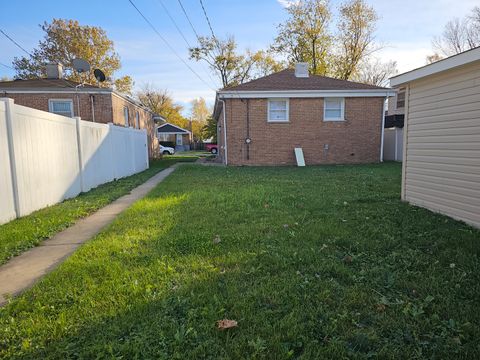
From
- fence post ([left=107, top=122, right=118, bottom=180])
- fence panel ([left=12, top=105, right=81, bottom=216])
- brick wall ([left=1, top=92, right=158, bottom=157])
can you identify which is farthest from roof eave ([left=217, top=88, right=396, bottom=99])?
fence panel ([left=12, top=105, right=81, bottom=216])

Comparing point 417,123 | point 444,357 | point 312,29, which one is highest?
point 312,29

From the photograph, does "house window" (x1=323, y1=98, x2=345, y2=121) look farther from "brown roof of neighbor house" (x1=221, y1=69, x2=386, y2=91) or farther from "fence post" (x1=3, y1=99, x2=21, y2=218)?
"fence post" (x1=3, y1=99, x2=21, y2=218)

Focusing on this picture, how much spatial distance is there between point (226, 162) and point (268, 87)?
4.25 metres

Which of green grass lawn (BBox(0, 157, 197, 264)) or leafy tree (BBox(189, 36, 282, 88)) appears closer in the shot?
green grass lawn (BBox(0, 157, 197, 264))

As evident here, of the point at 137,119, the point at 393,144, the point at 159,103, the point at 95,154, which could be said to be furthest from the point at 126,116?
the point at 159,103

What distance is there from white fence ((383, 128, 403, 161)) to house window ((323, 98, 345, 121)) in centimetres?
376

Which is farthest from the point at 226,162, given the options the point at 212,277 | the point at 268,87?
the point at 212,277

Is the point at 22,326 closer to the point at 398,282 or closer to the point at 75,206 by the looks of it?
the point at 398,282

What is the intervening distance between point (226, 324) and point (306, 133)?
14430mm

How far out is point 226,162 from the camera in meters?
16.1

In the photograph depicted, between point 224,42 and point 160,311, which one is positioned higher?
point 224,42

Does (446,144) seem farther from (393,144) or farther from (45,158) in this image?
(393,144)

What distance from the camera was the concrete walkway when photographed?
3152 millimetres

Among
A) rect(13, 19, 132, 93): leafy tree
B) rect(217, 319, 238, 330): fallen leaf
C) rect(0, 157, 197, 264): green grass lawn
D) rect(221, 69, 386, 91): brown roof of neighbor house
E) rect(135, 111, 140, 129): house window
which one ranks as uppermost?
rect(13, 19, 132, 93): leafy tree
